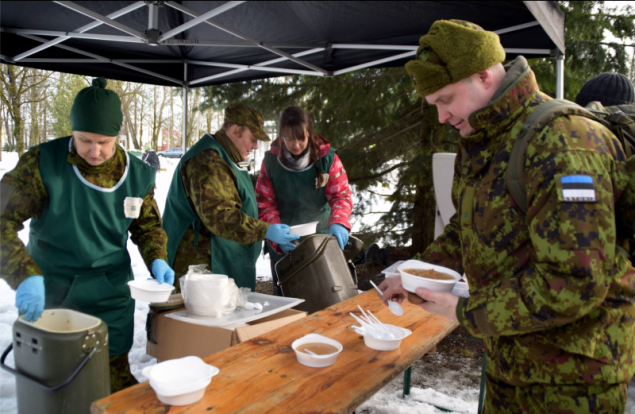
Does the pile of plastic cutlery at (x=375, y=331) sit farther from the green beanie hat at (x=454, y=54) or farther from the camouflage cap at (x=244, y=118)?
the camouflage cap at (x=244, y=118)

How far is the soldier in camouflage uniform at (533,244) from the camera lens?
41.3 inches

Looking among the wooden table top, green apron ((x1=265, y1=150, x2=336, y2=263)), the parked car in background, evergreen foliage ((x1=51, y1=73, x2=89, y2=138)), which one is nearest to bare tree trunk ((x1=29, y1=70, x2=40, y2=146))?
evergreen foliage ((x1=51, y1=73, x2=89, y2=138))

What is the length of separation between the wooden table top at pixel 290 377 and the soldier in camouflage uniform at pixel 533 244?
405mm

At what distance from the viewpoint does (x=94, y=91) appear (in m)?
2.07

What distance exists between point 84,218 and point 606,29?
17.0 feet

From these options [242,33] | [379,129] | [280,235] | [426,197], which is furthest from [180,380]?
[379,129]

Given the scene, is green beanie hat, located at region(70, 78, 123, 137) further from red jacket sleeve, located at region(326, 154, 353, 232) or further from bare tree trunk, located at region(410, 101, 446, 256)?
bare tree trunk, located at region(410, 101, 446, 256)

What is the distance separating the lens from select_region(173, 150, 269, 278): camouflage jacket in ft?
8.57

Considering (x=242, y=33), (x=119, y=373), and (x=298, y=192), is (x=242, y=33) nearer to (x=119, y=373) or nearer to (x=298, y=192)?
(x=298, y=192)

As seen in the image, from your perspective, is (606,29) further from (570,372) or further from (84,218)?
(84,218)

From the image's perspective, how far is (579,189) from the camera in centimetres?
104

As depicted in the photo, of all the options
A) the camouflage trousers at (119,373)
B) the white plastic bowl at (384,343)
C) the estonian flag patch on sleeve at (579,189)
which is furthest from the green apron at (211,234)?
the estonian flag patch on sleeve at (579,189)

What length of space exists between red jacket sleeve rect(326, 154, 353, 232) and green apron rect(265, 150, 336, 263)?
5 cm

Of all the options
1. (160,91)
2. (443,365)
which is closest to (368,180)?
(443,365)
